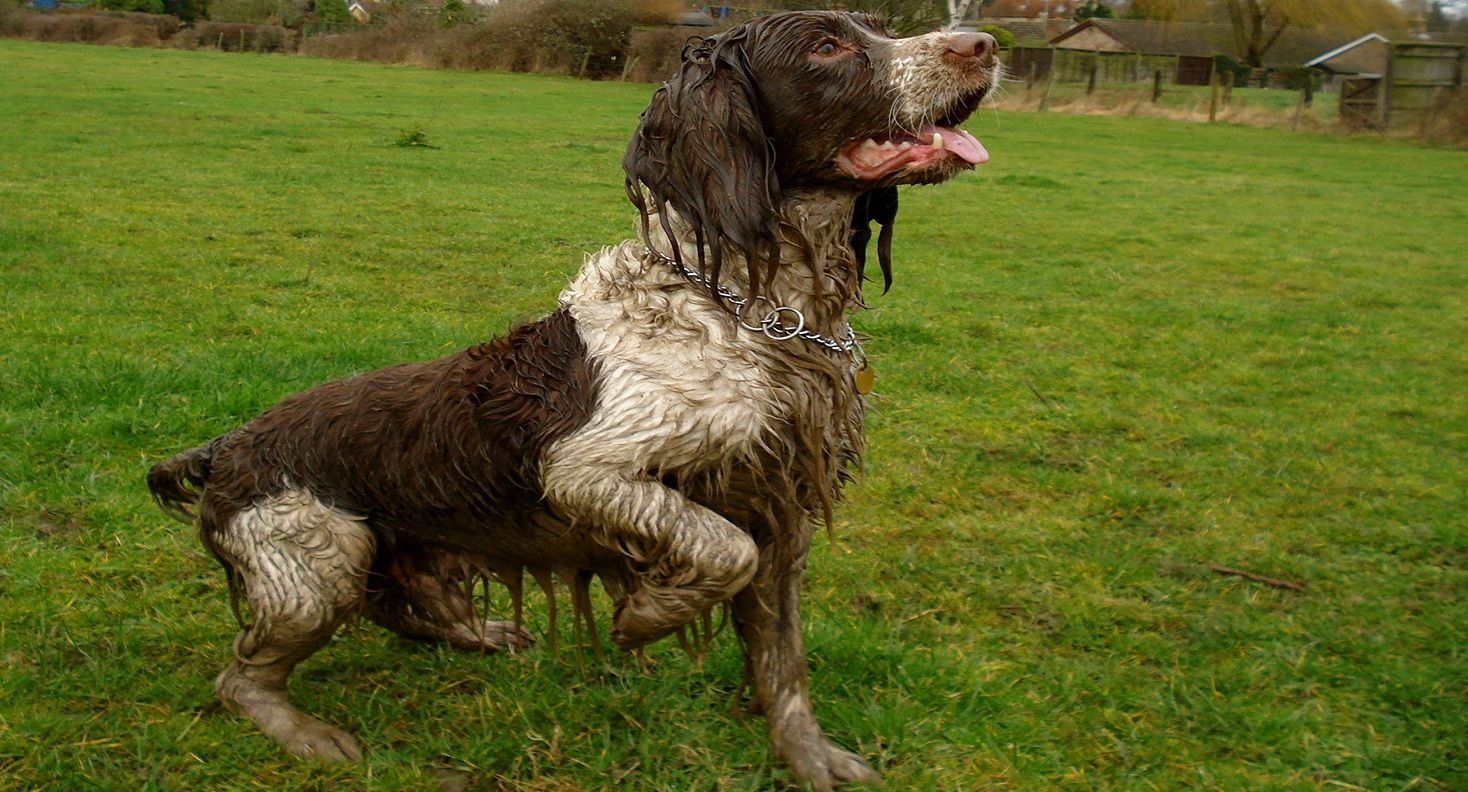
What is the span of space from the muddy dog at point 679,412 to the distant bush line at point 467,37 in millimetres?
31569

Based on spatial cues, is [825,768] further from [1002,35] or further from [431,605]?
[1002,35]

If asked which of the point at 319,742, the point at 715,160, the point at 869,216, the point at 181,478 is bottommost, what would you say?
the point at 319,742

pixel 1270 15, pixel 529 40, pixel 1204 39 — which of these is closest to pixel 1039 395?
pixel 529 40

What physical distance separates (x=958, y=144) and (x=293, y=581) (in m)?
1.92

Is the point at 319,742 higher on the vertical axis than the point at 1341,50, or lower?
lower

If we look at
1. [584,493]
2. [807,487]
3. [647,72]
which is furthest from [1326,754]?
[647,72]

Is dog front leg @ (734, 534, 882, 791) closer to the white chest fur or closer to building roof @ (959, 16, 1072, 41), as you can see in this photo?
the white chest fur

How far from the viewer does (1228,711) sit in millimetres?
3730

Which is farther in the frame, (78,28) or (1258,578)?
(78,28)

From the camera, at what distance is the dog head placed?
8.86 feet

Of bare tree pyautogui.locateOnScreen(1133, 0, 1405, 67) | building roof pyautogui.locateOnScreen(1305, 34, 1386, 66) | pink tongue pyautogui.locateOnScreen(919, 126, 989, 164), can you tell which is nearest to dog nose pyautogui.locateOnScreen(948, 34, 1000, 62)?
pink tongue pyautogui.locateOnScreen(919, 126, 989, 164)

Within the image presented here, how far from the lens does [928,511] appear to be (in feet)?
17.1

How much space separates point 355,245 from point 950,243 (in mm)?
5350

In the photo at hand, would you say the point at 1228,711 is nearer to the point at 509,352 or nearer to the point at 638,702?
the point at 638,702
